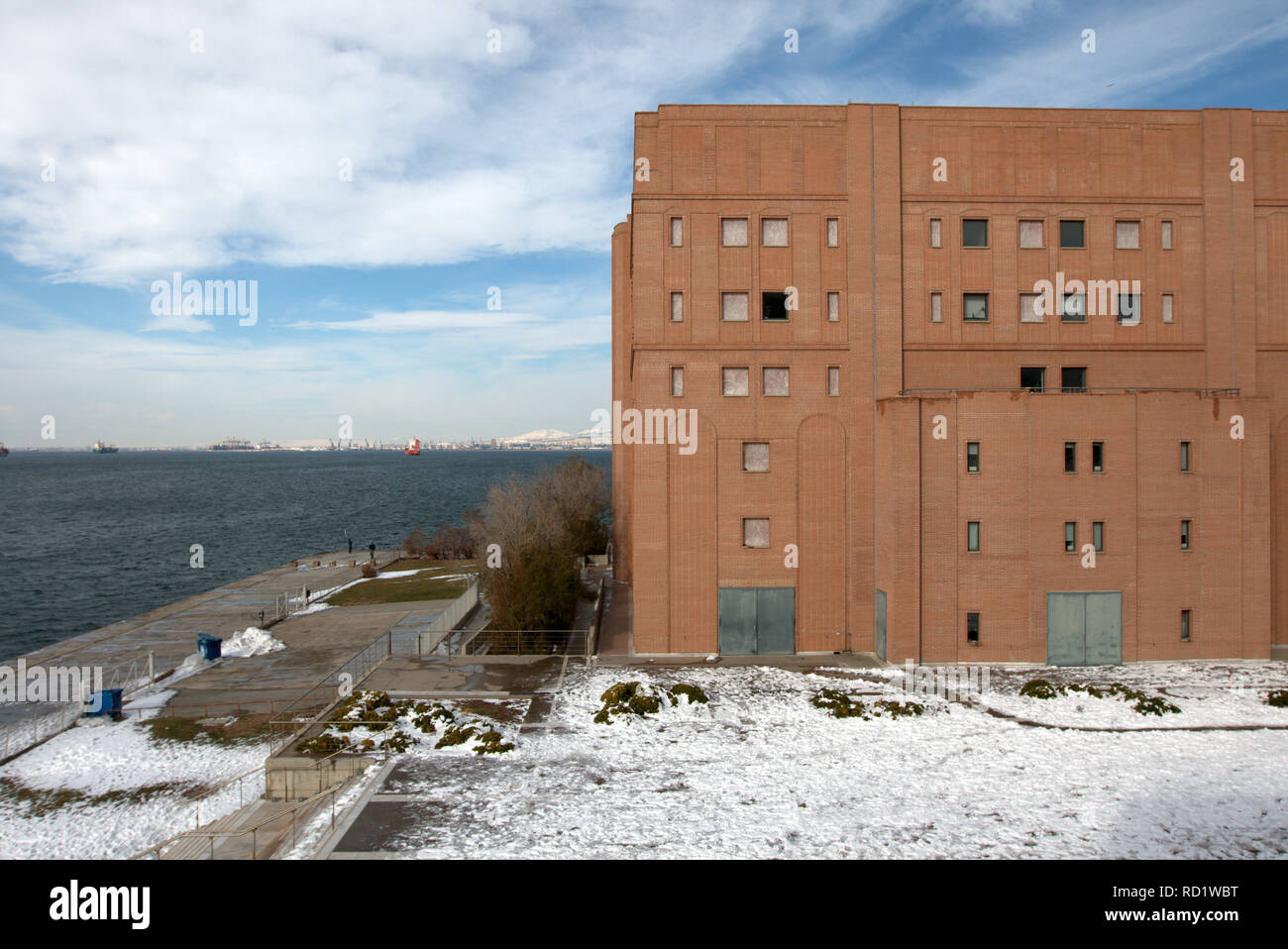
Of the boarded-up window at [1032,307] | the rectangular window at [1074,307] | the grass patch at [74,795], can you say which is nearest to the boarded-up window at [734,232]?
the boarded-up window at [1032,307]

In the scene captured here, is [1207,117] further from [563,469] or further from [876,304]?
[563,469]

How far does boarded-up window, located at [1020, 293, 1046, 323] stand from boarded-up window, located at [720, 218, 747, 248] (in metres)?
10.4

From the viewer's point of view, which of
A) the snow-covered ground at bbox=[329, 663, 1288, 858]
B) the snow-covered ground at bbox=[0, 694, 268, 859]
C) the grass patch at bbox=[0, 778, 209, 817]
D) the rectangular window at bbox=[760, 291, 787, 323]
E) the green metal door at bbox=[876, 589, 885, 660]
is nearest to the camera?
→ the snow-covered ground at bbox=[329, 663, 1288, 858]

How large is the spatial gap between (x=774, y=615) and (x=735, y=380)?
27.7ft

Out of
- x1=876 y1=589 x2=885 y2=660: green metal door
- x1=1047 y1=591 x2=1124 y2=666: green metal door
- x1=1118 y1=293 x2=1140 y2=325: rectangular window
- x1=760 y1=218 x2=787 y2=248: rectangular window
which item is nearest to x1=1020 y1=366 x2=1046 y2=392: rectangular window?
x1=1118 y1=293 x2=1140 y2=325: rectangular window

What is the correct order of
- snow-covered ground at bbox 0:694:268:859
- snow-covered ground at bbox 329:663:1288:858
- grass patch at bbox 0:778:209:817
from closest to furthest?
snow-covered ground at bbox 329:663:1288:858
snow-covered ground at bbox 0:694:268:859
grass patch at bbox 0:778:209:817

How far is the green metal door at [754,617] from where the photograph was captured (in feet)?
85.7

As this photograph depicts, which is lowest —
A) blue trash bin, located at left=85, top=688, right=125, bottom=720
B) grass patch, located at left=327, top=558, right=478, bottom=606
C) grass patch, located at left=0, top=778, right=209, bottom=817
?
grass patch, located at left=0, top=778, right=209, bottom=817

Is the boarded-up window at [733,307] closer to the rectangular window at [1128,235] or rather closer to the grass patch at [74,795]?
the rectangular window at [1128,235]

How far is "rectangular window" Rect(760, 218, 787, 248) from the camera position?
86.5 ft

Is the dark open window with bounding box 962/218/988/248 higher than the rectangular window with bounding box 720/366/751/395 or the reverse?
higher

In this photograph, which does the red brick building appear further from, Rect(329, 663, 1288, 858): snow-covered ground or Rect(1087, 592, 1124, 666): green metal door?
Rect(329, 663, 1288, 858): snow-covered ground

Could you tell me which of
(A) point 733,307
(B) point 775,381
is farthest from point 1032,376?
(A) point 733,307

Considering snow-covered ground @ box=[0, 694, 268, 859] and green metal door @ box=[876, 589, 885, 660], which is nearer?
snow-covered ground @ box=[0, 694, 268, 859]
